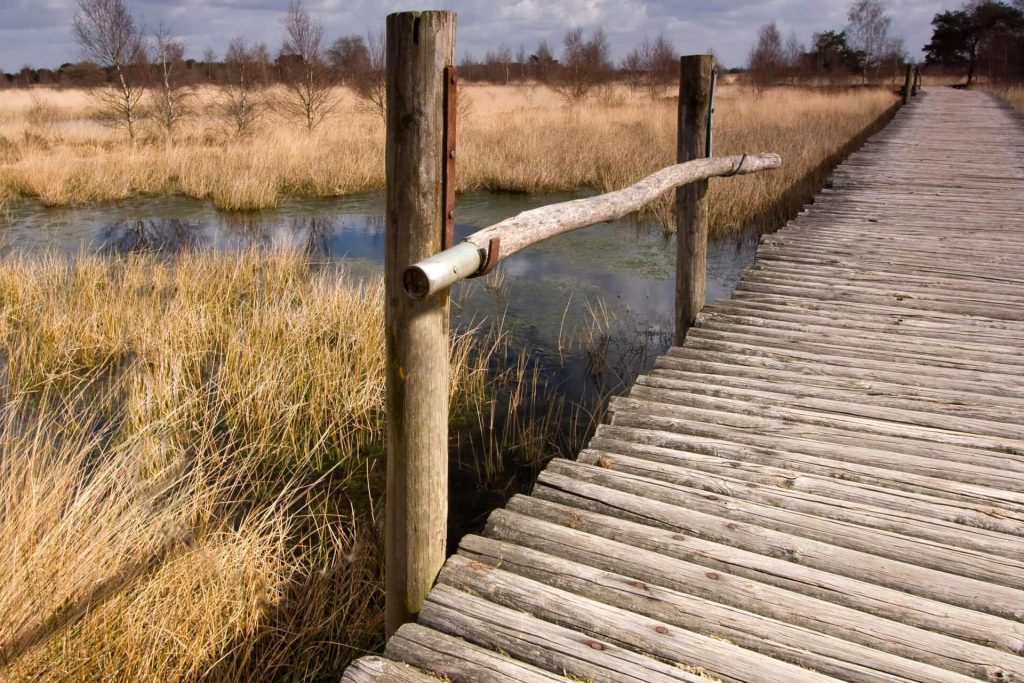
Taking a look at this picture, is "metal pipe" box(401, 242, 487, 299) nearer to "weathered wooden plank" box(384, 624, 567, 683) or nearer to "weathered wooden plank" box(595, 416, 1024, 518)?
"weathered wooden plank" box(384, 624, 567, 683)

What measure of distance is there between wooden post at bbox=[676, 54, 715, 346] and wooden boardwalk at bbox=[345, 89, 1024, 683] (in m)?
0.50

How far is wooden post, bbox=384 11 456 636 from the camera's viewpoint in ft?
6.20

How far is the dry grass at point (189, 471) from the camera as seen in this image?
7.86ft

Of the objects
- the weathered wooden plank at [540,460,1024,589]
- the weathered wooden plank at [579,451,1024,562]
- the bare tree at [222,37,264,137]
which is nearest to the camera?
the weathered wooden plank at [540,460,1024,589]

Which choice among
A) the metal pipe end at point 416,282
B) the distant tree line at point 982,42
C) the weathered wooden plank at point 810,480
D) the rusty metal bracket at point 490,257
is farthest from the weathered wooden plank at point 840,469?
the distant tree line at point 982,42

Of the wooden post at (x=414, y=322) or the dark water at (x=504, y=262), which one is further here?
the dark water at (x=504, y=262)

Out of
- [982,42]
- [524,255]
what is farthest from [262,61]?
[982,42]

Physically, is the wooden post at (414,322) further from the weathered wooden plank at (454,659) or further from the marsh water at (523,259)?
the marsh water at (523,259)

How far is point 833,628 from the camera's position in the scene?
187 cm

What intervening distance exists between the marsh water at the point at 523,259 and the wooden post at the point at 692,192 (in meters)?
0.84

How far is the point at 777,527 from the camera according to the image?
2.28 meters

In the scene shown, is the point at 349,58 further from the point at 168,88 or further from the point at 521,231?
the point at 521,231

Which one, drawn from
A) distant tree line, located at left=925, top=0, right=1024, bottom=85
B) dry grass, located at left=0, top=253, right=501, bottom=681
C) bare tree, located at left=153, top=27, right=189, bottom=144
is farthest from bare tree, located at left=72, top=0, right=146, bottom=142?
distant tree line, located at left=925, top=0, right=1024, bottom=85

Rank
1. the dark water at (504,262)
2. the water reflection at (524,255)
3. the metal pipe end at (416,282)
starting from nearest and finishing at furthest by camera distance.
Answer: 1. the metal pipe end at (416,282)
2. the water reflection at (524,255)
3. the dark water at (504,262)
